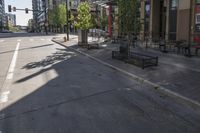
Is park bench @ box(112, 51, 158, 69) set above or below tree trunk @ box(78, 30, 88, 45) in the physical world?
below

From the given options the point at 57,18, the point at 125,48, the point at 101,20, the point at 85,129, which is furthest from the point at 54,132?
the point at 57,18

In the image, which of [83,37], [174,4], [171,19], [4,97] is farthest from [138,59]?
[83,37]

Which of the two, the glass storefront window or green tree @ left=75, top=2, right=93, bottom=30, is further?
green tree @ left=75, top=2, right=93, bottom=30

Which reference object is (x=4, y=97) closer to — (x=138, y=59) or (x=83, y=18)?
(x=138, y=59)

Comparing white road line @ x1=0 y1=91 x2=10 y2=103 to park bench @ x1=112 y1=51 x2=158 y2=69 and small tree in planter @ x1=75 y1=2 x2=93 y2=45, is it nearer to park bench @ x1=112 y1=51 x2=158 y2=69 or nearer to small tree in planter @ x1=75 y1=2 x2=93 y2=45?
park bench @ x1=112 y1=51 x2=158 y2=69

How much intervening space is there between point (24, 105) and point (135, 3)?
31.7 ft

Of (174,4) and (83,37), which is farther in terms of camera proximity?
(83,37)

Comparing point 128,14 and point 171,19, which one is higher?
point 171,19

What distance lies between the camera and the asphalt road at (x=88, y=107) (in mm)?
5852

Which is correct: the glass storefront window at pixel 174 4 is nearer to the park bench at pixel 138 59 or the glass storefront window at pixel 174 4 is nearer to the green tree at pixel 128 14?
the green tree at pixel 128 14

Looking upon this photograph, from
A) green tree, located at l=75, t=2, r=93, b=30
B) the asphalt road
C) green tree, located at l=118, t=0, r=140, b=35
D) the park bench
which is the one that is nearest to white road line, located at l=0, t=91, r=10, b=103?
the asphalt road

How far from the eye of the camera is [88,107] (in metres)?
7.25

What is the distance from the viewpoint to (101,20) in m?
42.8

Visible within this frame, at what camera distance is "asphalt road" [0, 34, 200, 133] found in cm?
585
